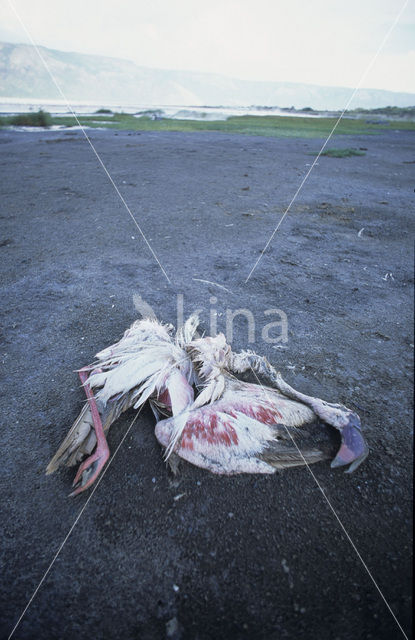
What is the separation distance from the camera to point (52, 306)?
8.43ft

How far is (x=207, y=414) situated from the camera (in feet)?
4.49

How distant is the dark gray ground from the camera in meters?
1.00

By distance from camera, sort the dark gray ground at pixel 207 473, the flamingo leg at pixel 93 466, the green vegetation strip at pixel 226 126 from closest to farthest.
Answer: the dark gray ground at pixel 207 473 < the flamingo leg at pixel 93 466 < the green vegetation strip at pixel 226 126

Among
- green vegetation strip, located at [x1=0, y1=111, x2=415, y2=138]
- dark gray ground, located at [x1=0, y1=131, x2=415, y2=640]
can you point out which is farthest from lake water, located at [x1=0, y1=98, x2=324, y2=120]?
dark gray ground, located at [x1=0, y1=131, x2=415, y2=640]

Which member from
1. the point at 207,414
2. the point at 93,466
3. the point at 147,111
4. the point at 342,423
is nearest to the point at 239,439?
the point at 207,414

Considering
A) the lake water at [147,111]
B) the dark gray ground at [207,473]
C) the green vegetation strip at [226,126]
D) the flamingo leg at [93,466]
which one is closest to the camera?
the dark gray ground at [207,473]

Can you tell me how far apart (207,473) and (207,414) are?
24cm

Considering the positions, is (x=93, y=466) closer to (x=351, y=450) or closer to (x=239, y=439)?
(x=239, y=439)

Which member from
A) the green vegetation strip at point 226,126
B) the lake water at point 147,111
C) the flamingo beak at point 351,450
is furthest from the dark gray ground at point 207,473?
the lake water at point 147,111

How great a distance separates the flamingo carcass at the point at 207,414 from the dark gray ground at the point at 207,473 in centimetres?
8

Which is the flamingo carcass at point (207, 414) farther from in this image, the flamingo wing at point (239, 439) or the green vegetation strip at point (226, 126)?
the green vegetation strip at point (226, 126)

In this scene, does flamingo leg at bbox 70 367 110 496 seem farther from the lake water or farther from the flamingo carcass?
the lake water

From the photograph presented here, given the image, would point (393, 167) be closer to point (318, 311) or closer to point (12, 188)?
point (318, 311)

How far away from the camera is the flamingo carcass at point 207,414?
1.33m
